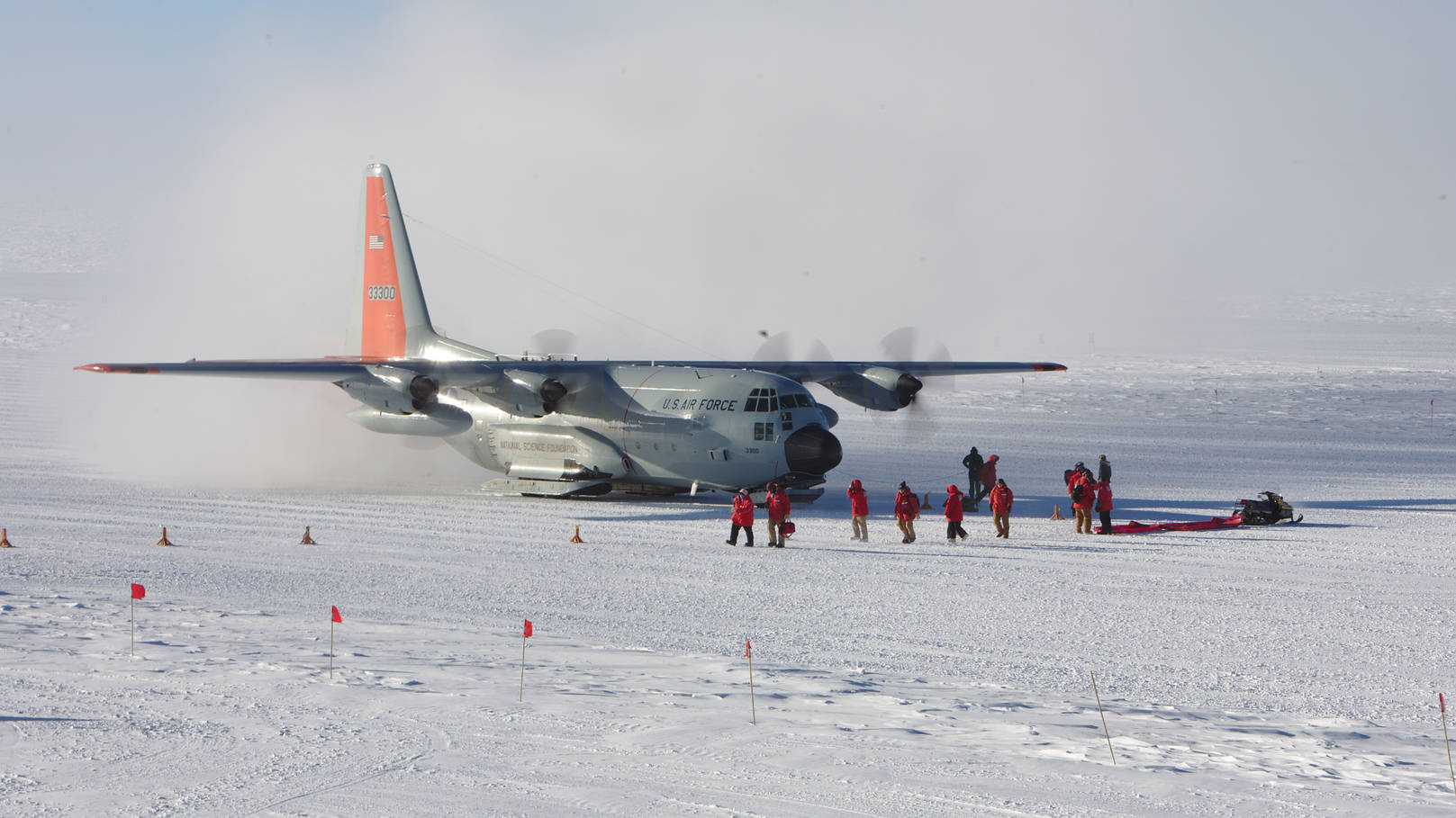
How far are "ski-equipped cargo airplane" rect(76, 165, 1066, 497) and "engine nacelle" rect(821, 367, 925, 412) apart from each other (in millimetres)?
28

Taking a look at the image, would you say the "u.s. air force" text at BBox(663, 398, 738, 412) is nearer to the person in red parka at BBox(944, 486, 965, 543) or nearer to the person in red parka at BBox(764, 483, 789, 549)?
the person in red parka at BBox(764, 483, 789, 549)

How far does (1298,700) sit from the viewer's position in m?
11.0

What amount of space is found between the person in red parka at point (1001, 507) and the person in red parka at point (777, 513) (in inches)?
139

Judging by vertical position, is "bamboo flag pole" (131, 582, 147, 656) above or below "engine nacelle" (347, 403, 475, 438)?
below

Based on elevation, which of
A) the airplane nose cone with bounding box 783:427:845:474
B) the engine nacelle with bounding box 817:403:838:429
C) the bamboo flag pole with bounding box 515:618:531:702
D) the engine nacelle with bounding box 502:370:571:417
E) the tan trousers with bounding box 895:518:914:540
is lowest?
the bamboo flag pole with bounding box 515:618:531:702

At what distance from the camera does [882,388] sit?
97.7 feet

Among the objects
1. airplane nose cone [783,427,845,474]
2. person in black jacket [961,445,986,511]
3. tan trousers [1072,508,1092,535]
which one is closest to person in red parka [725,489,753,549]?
airplane nose cone [783,427,845,474]

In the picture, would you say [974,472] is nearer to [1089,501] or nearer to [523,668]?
[1089,501]

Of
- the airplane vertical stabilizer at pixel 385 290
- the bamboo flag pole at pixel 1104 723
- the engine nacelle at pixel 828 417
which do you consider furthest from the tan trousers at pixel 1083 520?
the airplane vertical stabilizer at pixel 385 290

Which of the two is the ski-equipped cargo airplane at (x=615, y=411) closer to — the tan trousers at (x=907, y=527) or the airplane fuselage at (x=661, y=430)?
the airplane fuselage at (x=661, y=430)

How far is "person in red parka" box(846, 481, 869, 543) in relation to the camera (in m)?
20.9

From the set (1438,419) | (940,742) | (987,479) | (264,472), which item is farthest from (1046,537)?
(1438,419)

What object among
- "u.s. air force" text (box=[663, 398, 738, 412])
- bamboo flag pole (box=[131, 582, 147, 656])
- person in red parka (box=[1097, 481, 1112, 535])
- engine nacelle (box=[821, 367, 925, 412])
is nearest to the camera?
bamboo flag pole (box=[131, 582, 147, 656])

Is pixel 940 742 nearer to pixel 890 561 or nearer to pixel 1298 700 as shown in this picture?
pixel 1298 700
